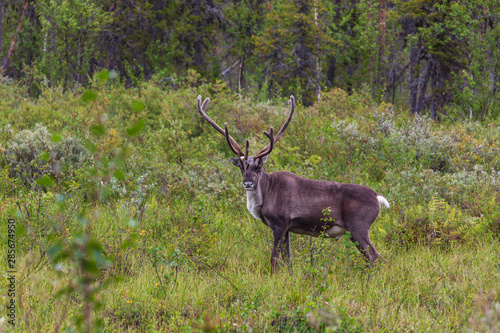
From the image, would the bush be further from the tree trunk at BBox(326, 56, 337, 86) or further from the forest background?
the tree trunk at BBox(326, 56, 337, 86)

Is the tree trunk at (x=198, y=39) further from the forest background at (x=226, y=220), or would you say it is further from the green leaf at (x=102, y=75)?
the green leaf at (x=102, y=75)

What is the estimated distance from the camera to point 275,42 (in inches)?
1011

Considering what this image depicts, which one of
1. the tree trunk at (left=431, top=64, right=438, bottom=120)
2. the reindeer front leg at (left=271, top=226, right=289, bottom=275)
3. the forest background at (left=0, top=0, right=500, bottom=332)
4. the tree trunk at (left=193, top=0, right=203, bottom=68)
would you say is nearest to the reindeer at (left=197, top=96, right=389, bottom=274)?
the reindeer front leg at (left=271, top=226, right=289, bottom=275)

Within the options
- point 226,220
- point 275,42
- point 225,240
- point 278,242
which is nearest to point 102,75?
point 278,242

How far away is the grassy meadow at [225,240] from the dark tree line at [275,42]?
27.7ft

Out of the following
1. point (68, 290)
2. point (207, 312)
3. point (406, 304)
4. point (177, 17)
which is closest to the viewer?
point (68, 290)

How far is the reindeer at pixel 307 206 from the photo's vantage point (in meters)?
5.73

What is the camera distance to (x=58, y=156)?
9.05m

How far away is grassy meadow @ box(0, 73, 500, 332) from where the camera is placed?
384cm

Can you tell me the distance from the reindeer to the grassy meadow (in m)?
0.28

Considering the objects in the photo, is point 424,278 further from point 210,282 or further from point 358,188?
point 210,282

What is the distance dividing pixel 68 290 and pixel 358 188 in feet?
14.2

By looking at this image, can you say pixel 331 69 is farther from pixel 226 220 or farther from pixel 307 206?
pixel 307 206

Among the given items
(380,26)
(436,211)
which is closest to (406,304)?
(436,211)
